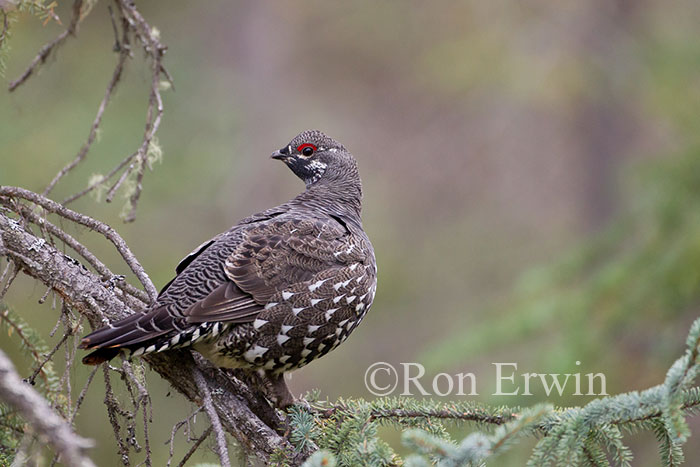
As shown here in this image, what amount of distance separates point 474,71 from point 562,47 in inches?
59.4

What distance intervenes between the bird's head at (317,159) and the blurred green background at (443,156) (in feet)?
6.37

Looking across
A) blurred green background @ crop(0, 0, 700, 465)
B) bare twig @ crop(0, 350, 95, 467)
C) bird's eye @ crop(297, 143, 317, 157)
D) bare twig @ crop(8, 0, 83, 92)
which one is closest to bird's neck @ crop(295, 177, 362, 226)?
bird's eye @ crop(297, 143, 317, 157)

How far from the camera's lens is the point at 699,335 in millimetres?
2205

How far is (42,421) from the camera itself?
1.57 m

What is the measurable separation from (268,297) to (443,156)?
44.1 feet

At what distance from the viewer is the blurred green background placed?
6.44 m

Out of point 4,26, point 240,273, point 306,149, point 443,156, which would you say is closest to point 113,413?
point 240,273

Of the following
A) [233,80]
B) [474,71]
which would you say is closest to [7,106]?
[233,80]

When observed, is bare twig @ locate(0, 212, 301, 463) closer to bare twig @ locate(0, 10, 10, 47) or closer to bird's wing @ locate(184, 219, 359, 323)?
bird's wing @ locate(184, 219, 359, 323)

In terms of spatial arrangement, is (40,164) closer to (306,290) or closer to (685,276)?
(306,290)

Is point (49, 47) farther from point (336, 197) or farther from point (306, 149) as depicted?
point (336, 197)

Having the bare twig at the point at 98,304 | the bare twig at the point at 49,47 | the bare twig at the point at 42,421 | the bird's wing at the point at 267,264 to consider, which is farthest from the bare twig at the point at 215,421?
the bare twig at the point at 49,47

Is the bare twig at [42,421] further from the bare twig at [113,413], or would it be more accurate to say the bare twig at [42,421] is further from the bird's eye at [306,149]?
the bird's eye at [306,149]

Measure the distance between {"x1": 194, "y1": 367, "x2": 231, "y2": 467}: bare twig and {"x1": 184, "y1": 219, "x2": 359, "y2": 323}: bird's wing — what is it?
0.96 feet
